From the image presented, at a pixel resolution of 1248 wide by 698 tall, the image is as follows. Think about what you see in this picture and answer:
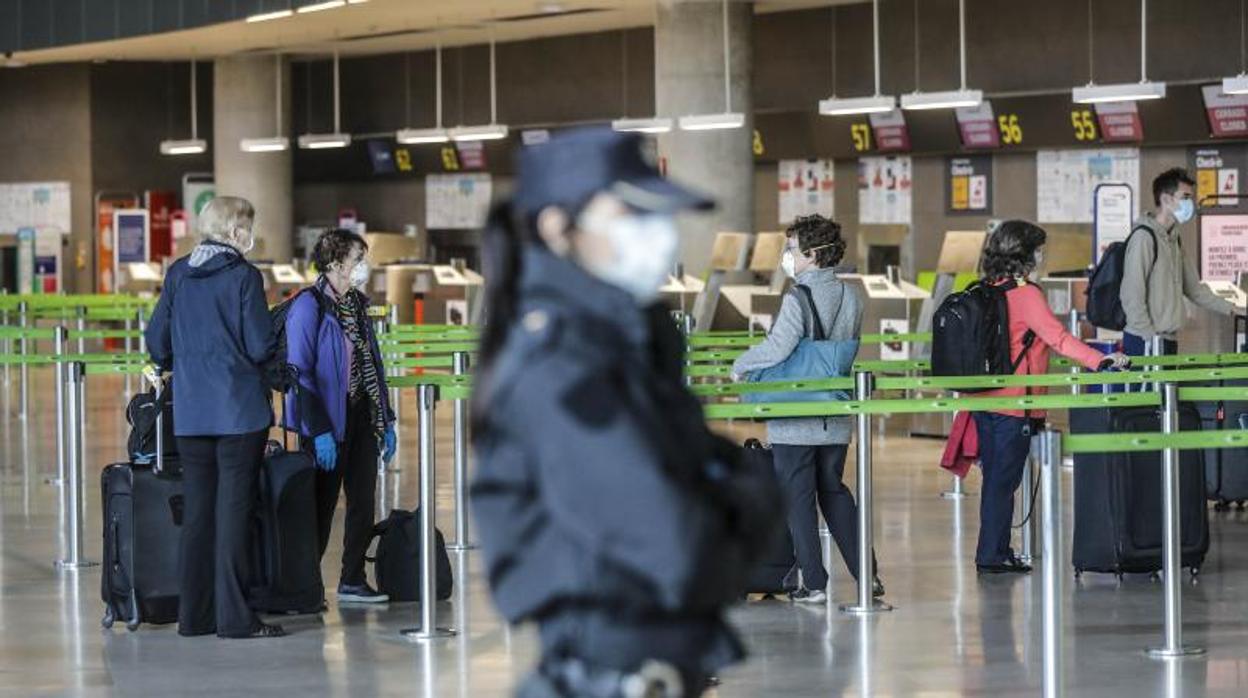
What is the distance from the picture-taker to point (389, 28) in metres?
26.7

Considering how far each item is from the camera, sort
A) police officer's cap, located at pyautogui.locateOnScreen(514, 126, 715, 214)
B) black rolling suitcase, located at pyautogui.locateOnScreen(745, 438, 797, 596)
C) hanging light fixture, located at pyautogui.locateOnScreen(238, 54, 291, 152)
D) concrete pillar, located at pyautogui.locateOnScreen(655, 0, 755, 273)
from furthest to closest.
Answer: hanging light fixture, located at pyautogui.locateOnScreen(238, 54, 291, 152), concrete pillar, located at pyautogui.locateOnScreen(655, 0, 755, 273), black rolling suitcase, located at pyautogui.locateOnScreen(745, 438, 797, 596), police officer's cap, located at pyautogui.locateOnScreen(514, 126, 715, 214)

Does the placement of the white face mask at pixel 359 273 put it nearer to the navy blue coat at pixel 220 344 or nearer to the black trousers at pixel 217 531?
the navy blue coat at pixel 220 344

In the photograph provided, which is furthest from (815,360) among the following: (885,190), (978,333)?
(885,190)

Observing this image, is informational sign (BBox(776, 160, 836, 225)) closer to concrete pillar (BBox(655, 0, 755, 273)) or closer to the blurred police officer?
concrete pillar (BBox(655, 0, 755, 273))

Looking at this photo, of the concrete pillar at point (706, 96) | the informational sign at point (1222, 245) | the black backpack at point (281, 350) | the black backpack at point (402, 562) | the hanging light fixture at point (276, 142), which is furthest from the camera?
the hanging light fixture at point (276, 142)

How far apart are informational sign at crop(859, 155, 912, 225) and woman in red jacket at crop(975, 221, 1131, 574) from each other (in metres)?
14.5

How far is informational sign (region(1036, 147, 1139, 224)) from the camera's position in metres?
21.8

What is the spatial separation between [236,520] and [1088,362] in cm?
350

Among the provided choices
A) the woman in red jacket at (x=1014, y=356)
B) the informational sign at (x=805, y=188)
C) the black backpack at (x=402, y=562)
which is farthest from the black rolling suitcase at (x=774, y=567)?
the informational sign at (x=805, y=188)

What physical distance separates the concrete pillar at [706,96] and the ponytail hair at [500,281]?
1899 cm

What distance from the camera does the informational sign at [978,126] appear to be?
22.7 metres

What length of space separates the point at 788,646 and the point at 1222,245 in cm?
1295

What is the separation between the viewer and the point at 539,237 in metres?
3.40

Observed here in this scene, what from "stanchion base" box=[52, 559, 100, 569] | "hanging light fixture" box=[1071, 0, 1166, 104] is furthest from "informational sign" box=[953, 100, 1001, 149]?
"stanchion base" box=[52, 559, 100, 569]
